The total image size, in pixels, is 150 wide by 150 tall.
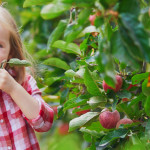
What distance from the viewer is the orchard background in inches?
25.0

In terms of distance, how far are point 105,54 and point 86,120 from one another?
594 millimetres

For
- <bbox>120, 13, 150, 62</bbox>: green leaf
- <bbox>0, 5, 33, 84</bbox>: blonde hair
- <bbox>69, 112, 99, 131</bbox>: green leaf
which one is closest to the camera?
<bbox>120, 13, 150, 62</bbox>: green leaf

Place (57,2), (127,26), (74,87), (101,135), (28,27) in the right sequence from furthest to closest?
(28,27)
(74,87)
(101,135)
(57,2)
(127,26)

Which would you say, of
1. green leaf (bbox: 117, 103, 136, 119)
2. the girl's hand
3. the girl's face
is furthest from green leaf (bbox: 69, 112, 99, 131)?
the girl's face

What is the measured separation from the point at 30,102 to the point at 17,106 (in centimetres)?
12

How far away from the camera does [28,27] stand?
2.52 metres

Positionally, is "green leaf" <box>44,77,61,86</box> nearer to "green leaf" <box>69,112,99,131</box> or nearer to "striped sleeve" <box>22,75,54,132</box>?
"striped sleeve" <box>22,75,54,132</box>

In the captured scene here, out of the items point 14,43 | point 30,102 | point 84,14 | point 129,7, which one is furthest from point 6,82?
point 129,7

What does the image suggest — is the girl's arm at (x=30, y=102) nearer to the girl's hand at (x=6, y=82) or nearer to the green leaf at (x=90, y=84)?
the girl's hand at (x=6, y=82)

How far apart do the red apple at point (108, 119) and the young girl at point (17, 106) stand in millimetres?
265

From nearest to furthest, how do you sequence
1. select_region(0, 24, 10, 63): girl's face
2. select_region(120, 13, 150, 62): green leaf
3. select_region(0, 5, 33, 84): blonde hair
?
select_region(120, 13, 150, 62): green leaf
select_region(0, 24, 10, 63): girl's face
select_region(0, 5, 33, 84): blonde hair

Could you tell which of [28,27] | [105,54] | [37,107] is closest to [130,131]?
[37,107]

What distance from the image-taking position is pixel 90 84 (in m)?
1.09

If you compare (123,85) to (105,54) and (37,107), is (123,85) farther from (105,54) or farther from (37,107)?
(105,54)
